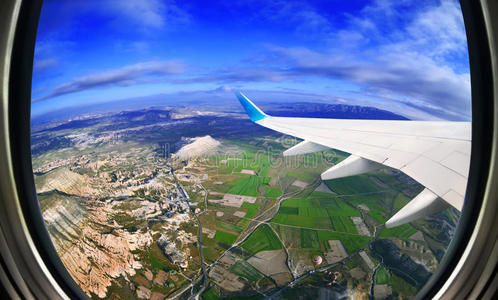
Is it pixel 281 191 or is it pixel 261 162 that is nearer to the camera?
pixel 281 191

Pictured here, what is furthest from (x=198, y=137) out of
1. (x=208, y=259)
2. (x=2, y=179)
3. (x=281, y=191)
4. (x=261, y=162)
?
(x=2, y=179)

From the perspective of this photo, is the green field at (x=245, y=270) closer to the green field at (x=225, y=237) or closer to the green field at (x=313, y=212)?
the green field at (x=225, y=237)

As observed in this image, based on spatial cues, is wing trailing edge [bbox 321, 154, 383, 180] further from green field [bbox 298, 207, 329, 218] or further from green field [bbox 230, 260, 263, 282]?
green field [bbox 298, 207, 329, 218]

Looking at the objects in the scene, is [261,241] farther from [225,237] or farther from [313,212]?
[313,212]

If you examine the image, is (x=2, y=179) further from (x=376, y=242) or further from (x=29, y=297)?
(x=376, y=242)

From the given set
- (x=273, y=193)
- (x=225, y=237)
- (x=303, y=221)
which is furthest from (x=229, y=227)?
(x=273, y=193)

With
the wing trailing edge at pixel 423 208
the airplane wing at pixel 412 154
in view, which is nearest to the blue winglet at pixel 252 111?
the airplane wing at pixel 412 154
